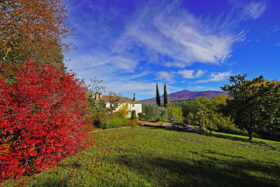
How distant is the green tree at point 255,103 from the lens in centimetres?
976

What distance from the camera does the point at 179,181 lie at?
3453mm

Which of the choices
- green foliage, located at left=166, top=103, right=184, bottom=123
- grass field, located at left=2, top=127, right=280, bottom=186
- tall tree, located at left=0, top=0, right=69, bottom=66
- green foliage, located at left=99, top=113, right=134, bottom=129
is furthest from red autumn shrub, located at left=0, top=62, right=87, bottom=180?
green foliage, located at left=166, top=103, right=184, bottom=123

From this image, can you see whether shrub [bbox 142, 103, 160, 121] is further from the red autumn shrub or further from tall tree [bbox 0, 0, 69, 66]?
the red autumn shrub

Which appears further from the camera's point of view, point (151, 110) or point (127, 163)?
point (151, 110)

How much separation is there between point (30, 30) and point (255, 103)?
64.1ft

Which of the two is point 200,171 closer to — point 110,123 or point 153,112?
point 110,123

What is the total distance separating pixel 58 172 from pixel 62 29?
37.1 feet

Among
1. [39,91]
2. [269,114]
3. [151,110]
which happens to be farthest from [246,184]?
[151,110]

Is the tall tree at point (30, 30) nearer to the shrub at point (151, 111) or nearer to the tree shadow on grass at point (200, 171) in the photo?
the tree shadow on grass at point (200, 171)

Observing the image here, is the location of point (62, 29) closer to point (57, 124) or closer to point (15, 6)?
point (15, 6)

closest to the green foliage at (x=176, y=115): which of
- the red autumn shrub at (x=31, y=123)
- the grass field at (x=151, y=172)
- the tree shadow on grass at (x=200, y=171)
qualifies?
the tree shadow on grass at (x=200, y=171)

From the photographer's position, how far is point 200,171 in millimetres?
4117

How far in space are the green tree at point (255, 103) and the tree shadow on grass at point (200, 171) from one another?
738 cm

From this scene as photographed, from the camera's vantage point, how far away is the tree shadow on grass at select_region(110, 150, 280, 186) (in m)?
Result: 3.51
